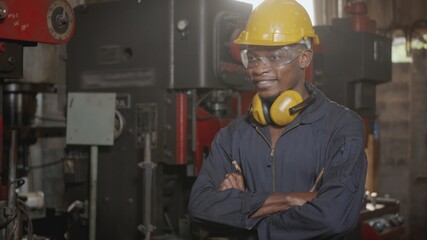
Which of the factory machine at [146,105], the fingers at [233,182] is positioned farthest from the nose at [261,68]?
the factory machine at [146,105]

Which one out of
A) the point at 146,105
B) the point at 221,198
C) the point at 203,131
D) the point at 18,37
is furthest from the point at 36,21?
the point at 203,131

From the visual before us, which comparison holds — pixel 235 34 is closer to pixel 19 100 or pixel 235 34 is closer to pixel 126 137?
pixel 126 137

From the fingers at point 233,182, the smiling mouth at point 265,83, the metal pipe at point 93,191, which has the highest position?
the smiling mouth at point 265,83

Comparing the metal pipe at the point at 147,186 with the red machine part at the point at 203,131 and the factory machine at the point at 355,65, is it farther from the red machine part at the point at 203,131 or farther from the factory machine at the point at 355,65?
the factory machine at the point at 355,65

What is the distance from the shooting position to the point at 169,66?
10.8 ft

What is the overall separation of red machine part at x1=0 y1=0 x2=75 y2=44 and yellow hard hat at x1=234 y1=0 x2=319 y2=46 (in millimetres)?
735

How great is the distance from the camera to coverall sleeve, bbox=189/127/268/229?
205cm

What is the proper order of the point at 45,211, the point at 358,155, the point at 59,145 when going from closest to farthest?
the point at 358,155 < the point at 45,211 < the point at 59,145

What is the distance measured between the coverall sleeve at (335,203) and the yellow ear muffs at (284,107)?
183 millimetres

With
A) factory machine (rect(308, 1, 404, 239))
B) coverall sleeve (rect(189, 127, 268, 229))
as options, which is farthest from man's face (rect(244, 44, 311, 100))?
factory machine (rect(308, 1, 404, 239))

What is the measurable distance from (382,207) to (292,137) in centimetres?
228

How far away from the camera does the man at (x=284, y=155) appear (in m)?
1.96

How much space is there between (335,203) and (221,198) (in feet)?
1.34

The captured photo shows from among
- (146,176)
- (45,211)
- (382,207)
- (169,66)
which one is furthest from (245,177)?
(382,207)
